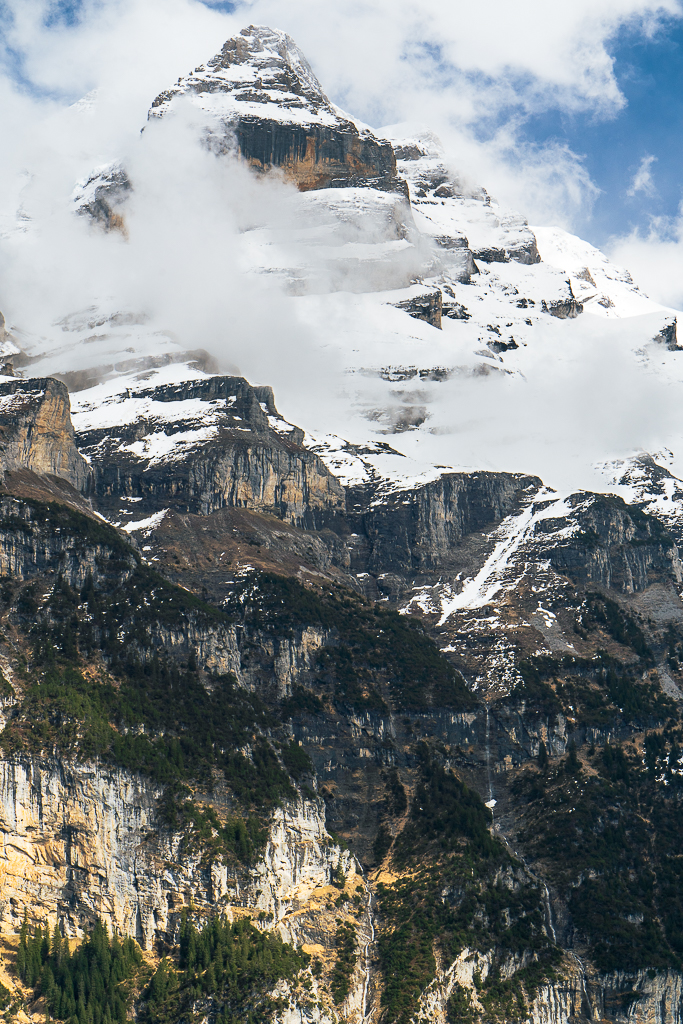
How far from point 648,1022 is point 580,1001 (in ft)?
34.3

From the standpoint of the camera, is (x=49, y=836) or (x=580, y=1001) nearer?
(x=49, y=836)

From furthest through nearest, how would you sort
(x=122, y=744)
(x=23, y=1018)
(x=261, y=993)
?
(x=122, y=744) → (x=261, y=993) → (x=23, y=1018)

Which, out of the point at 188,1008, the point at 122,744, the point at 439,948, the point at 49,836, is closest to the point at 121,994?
the point at 188,1008

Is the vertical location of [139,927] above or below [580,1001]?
above

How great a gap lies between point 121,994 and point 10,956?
601 inches

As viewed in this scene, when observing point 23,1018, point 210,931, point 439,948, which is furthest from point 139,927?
point 439,948

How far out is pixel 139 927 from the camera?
187 meters

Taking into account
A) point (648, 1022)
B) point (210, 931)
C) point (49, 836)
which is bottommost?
point (648, 1022)

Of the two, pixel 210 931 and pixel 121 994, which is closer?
pixel 121 994

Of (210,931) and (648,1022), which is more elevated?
(210,931)

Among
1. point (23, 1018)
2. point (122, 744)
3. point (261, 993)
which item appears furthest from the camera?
point (122, 744)

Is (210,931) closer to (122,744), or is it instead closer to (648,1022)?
(122,744)

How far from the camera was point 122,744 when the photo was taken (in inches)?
7854

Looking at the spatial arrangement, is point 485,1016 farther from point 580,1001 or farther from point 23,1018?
point 23,1018
